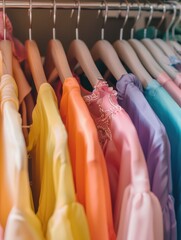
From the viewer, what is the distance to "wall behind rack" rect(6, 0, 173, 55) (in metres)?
0.91

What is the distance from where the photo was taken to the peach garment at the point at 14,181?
1.65 feet

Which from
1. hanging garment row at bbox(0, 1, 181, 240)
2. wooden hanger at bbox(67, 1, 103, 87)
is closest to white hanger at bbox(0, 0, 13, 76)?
hanging garment row at bbox(0, 1, 181, 240)

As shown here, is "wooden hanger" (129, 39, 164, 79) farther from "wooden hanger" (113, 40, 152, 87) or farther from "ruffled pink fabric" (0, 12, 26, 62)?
"ruffled pink fabric" (0, 12, 26, 62)

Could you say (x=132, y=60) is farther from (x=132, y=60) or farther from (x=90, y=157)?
(x=90, y=157)

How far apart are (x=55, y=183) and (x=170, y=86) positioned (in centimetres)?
29

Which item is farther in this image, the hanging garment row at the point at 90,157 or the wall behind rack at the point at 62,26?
the wall behind rack at the point at 62,26

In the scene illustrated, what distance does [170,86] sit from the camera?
2.30 feet

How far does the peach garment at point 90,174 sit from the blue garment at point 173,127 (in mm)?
125

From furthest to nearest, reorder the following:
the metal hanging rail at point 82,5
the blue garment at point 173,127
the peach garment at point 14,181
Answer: the metal hanging rail at point 82,5
the blue garment at point 173,127
the peach garment at point 14,181

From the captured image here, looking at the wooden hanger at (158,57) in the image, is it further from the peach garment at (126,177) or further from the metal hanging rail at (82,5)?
the peach garment at (126,177)

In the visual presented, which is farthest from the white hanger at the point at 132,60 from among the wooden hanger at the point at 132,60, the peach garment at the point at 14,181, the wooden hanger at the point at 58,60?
the peach garment at the point at 14,181

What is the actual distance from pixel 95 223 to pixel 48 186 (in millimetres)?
82

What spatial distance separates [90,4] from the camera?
78 centimetres

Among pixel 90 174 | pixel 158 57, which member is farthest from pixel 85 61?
pixel 90 174
